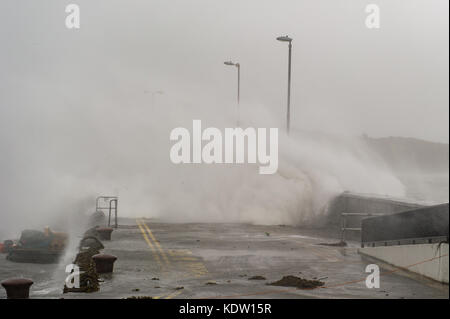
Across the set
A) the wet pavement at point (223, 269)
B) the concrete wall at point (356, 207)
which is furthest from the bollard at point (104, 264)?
the concrete wall at point (356, 207)

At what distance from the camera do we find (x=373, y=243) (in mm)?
→ 16578

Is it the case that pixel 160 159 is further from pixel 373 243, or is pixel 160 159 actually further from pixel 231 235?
pixel 373 243

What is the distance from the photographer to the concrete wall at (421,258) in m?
12.2

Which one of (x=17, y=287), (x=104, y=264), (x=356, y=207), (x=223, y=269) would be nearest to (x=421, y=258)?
(x=223, y=269)

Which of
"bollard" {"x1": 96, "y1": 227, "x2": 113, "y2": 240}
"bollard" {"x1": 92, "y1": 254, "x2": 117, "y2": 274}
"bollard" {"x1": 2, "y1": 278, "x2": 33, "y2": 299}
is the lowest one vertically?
"bollard" {"x1": 96, "y1": 227, "x2": 113, "y2": 240}

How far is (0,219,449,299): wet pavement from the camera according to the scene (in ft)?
39.3

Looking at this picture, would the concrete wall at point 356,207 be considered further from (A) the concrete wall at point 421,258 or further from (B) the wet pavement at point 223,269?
(A) the concrete wall at point 421,258

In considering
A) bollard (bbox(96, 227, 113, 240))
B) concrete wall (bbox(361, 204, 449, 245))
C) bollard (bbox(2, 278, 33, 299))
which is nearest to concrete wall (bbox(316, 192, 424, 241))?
concrete wall (bbox(361, 204, 449, 245))

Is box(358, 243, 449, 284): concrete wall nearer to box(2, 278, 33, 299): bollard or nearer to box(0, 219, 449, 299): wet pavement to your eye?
box(0, 219, 449, 299): wet pavement

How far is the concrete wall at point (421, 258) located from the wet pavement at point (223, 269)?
206 mm

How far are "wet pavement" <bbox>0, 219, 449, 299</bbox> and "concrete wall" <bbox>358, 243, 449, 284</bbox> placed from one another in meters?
0.21

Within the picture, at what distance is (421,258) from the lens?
13.2m
